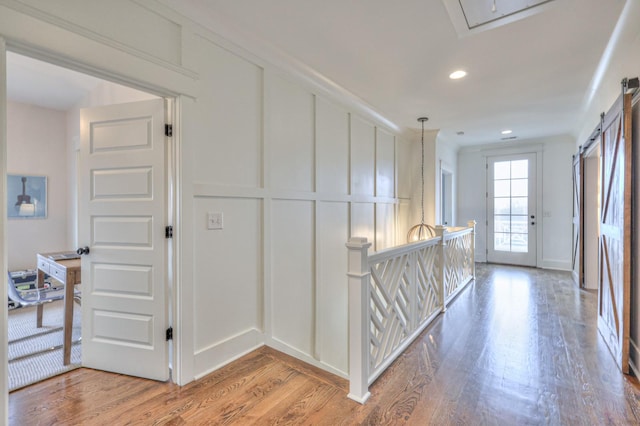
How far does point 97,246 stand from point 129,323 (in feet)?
1.90

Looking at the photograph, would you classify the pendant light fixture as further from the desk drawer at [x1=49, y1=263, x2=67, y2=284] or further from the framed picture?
the framed picture

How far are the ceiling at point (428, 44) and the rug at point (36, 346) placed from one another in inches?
103

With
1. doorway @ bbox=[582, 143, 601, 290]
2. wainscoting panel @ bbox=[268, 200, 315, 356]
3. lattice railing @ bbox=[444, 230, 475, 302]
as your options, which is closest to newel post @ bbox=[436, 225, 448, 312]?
lattice railing @ bbox=[444, 230, 475, 302]

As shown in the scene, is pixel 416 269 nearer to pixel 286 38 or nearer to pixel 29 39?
pixel 286 38

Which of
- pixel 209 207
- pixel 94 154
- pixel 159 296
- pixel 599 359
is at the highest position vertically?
pixel 94 154

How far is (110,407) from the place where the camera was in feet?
5.65

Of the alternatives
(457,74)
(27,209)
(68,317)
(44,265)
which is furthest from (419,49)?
(27,209)

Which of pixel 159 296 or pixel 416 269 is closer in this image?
pixel 159 296

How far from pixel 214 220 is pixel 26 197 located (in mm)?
3703

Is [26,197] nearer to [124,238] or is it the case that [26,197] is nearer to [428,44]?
[124,238]

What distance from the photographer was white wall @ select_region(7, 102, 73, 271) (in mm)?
3967

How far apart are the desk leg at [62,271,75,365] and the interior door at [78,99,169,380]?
15 centimetres

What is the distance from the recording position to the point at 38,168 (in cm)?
414

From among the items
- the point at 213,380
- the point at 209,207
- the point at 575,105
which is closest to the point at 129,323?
the point at 213,380
